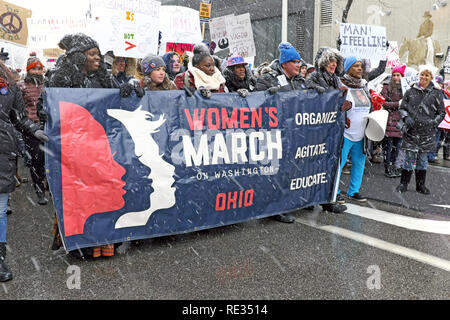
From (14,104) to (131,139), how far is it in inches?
40.8

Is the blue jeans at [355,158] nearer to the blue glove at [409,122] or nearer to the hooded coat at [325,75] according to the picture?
the hooded coat at [325,75]

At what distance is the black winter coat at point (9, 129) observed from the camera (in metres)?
3.52

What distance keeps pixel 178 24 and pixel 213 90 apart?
4.09m

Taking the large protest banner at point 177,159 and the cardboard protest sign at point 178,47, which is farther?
the cardboard protest sign at point 178,47

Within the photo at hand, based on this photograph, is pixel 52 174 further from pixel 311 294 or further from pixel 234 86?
pixel 234 86

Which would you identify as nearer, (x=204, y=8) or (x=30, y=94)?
(x=30, y=94)

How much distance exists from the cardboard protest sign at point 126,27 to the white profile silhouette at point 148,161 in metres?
2.62

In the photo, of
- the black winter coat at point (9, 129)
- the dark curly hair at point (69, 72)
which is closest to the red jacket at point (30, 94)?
the dark curly hair at point (69, 72)

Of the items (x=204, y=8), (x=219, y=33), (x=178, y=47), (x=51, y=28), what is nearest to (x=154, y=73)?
(x=178, y=47)

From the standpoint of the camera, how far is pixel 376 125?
572 centimetres

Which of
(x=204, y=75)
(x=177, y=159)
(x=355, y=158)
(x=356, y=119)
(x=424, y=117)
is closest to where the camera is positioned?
(x=177, y=159)

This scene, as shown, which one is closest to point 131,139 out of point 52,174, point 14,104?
point 52,174

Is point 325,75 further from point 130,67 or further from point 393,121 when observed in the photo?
point 130,67

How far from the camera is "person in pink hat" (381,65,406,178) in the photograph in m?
8.07
